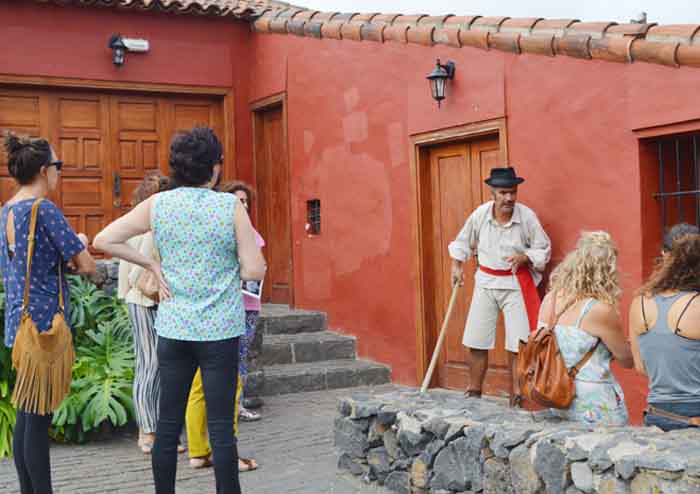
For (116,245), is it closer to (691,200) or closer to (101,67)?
(691,200)

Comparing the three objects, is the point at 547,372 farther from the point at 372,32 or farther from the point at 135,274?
the point at 372,32

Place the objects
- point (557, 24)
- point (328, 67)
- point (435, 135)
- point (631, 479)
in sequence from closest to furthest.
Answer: point (631, 479)
point (557, 24)
point (435, 135)
point (328, 67)

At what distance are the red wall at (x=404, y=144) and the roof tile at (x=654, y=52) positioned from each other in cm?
9

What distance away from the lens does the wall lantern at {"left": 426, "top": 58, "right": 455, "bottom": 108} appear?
790 cm

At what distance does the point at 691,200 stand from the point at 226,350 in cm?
396

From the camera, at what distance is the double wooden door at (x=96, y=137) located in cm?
1034

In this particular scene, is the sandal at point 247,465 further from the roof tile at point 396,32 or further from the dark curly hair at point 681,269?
the roof tile at point 396,32

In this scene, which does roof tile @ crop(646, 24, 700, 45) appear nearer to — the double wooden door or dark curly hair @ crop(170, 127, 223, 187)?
dark curly hair @ crop(170, 127, 223, 187)

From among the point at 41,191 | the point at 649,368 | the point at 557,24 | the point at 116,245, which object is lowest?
the point at 649,368

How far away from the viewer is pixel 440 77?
7898 mm

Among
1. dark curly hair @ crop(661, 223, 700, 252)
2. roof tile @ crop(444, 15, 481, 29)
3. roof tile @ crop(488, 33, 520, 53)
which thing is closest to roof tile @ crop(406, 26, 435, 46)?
roof tile @ crop(444, 15, 481, 29)

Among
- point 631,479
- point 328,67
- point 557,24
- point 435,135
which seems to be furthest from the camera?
point 328,67

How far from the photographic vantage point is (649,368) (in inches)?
171

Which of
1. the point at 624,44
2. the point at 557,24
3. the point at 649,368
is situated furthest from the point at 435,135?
the point at 649,368
